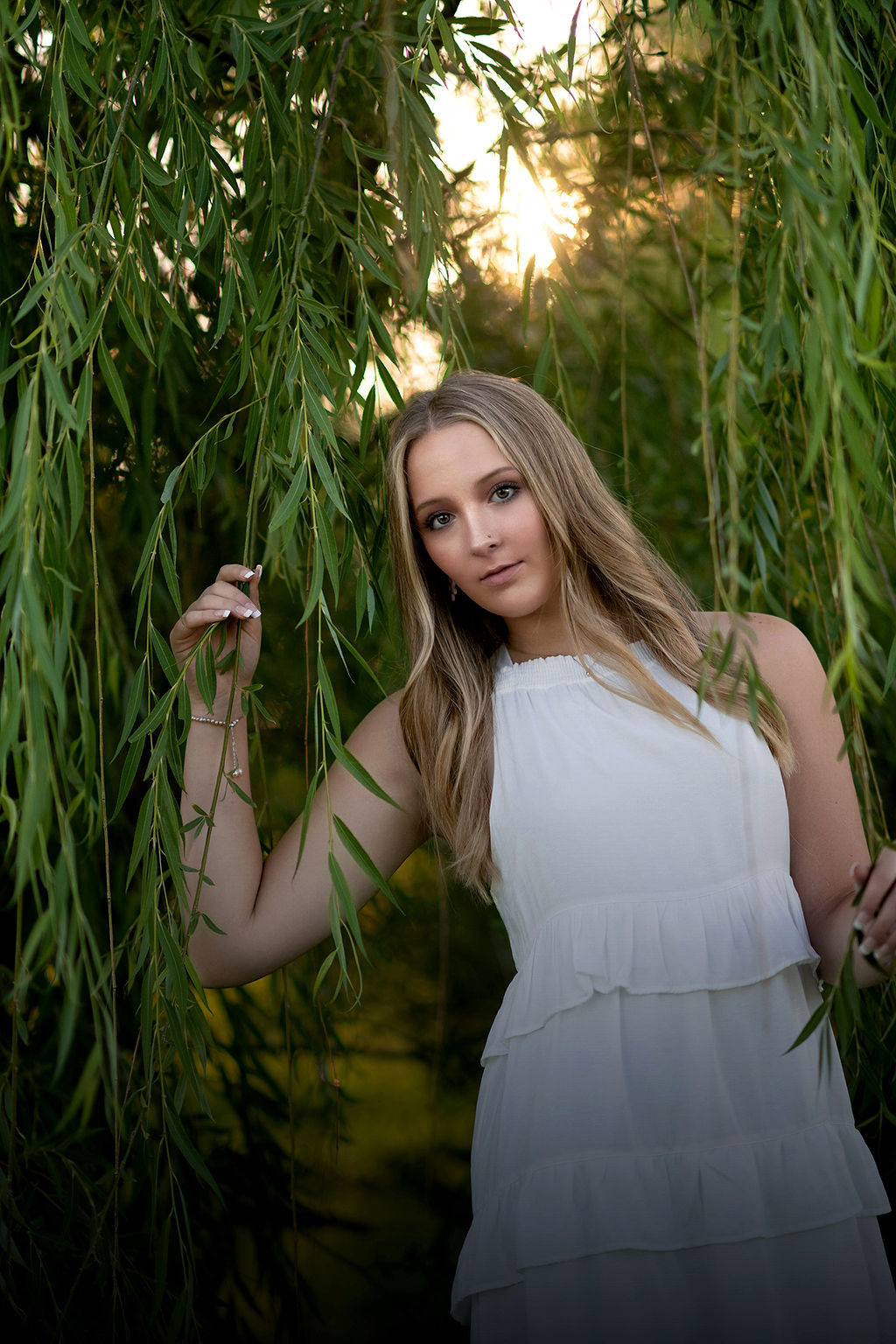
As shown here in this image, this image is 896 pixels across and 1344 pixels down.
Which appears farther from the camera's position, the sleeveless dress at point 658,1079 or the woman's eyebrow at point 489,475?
the woman's eyebrow at point 489,475

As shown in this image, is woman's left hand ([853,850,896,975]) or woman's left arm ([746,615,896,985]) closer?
woman's left hand ([853,850,896,975])

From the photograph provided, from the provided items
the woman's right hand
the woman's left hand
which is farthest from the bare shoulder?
the woman's right hand

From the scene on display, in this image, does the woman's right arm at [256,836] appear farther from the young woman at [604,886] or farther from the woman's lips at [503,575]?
the woman's lips at [503,575]

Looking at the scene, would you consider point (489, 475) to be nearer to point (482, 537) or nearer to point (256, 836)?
point (482, 537)

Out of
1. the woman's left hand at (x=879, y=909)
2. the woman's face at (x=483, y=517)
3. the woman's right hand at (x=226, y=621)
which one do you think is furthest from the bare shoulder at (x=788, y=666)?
the woman's right hand at (x=226, y=621)

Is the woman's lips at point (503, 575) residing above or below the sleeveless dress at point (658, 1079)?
above

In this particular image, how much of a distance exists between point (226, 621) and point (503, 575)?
0.27 metres

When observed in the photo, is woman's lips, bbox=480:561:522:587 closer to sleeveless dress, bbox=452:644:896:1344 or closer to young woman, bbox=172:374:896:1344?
young woman, bbox=172:374:896:1344

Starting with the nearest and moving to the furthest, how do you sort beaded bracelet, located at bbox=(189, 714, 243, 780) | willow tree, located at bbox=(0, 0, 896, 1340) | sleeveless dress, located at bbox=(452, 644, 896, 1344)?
willow tree, located at bbox=(0, 0, 896, 1340) → sleeveless dress, located at bbox=(452, 644, 896, 1344) → beaded bracelet, located at bbox=(189, 714, 243, 780)

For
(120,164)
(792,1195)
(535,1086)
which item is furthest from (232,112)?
(792,1195)

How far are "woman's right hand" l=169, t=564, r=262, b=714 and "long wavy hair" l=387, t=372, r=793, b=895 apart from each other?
0.69 feet

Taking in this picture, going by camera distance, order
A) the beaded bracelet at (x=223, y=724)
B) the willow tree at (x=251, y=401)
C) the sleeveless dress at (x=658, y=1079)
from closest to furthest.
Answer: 1. the willow tree at (x=251, y=401)
2. the sleeveless dress at (x=658, y=1079)
3. the beaded bracelet at (x=223, y=724)

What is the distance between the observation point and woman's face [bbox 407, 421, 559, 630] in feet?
3.67

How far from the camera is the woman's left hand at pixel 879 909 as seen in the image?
81cm
